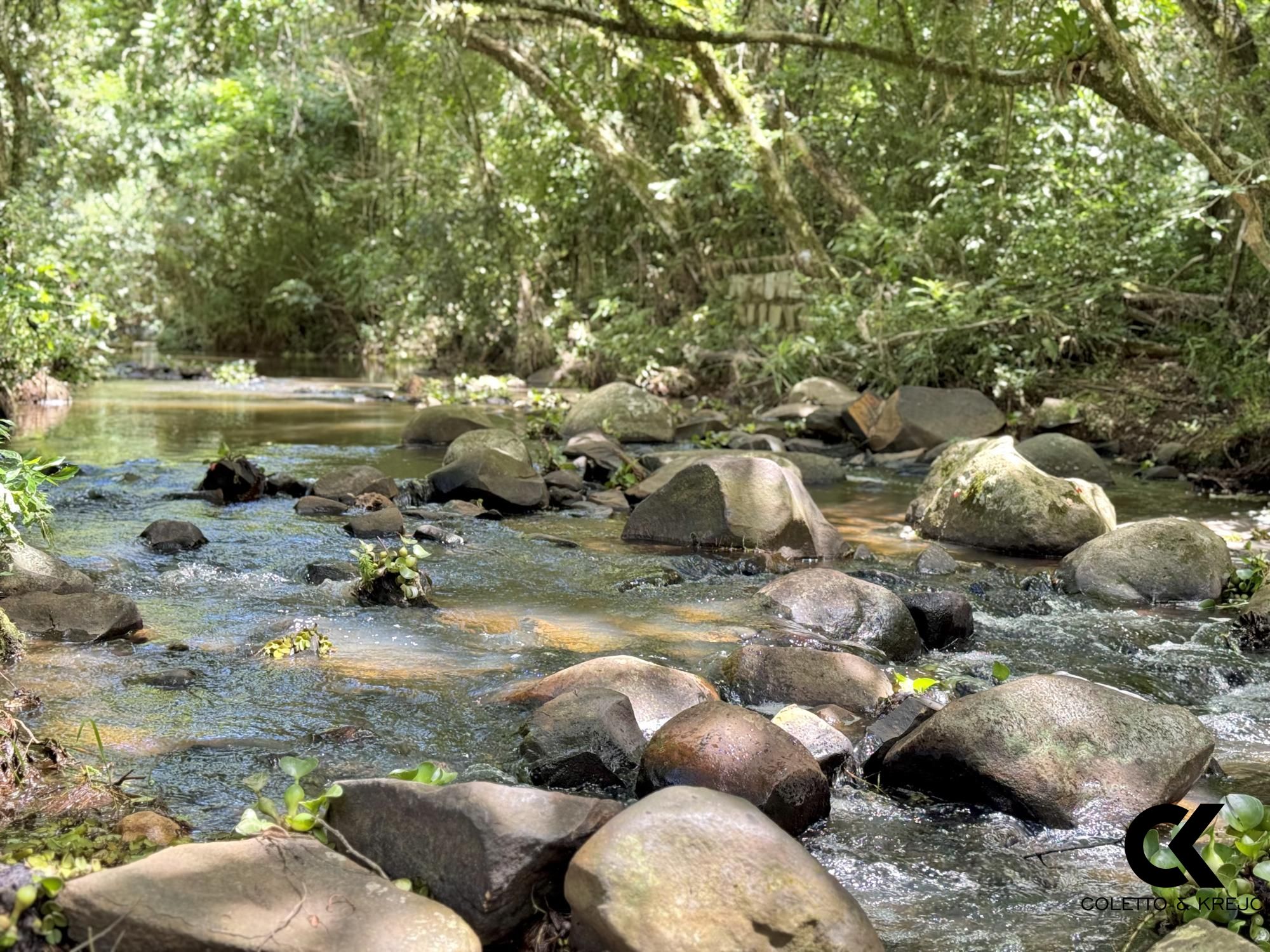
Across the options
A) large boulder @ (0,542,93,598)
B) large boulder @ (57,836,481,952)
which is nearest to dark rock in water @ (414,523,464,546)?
large boulder @ (0,542,93,598)

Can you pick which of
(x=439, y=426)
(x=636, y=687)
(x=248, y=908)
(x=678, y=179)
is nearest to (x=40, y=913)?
(x=248, y=908)

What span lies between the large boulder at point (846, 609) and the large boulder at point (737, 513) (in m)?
1.16

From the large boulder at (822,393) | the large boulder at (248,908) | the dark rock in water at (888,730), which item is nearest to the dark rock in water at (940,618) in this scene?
the dark rock in water at (888,730)

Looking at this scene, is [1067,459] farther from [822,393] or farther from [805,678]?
[805,678]

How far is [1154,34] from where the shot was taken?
11.2 m

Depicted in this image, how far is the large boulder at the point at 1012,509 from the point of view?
6707 millimetres

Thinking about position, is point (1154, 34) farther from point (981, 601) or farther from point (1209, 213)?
point (981, 601)

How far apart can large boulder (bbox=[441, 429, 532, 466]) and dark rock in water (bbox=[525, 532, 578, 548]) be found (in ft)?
4.48

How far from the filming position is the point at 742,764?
10.1ft

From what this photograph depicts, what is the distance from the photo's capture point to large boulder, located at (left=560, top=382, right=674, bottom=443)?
437 inches

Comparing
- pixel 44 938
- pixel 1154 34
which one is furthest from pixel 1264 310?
pixel 44 938

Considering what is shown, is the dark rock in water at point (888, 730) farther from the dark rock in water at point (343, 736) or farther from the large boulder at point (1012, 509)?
the large boulder at point (1012, 509)

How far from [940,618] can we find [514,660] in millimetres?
1676

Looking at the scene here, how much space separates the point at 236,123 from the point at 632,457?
16.8m
